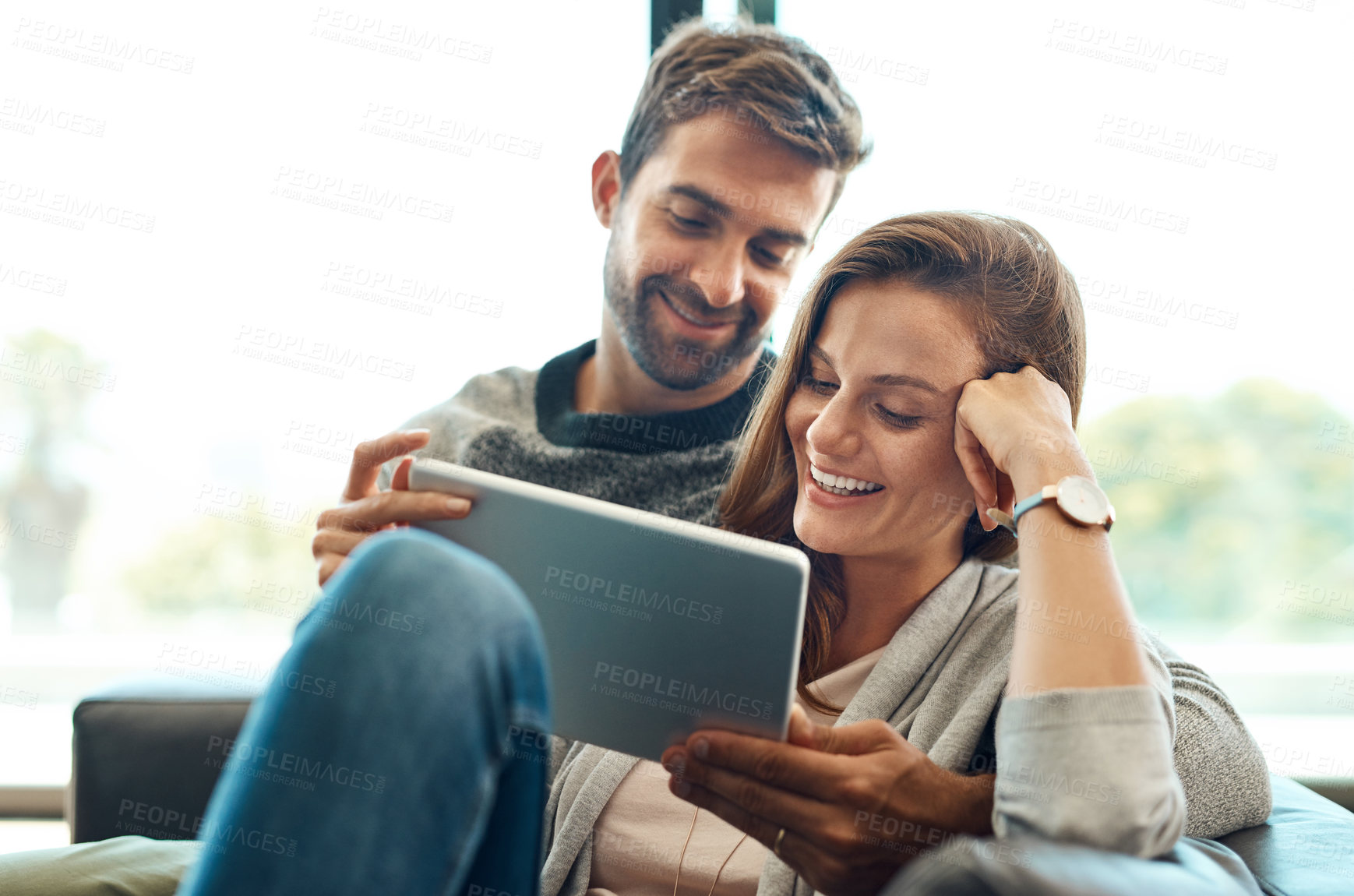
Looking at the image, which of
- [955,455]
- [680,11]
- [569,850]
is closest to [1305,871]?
[955,455]

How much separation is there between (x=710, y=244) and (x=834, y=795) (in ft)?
3.48

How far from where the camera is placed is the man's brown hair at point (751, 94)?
1548 mm

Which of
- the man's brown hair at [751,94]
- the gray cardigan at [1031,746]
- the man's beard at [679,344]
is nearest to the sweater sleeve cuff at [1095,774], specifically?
the gray cardigan at [1031,746]

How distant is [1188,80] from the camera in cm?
197

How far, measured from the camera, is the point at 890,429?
3.53 ft

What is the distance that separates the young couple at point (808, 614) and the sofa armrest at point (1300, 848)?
3 centimetres

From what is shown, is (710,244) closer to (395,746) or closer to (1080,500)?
(1080,500)

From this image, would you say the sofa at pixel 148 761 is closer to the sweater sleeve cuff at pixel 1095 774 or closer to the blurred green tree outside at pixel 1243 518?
the sweater sleeve cuff at pixel 1095 774

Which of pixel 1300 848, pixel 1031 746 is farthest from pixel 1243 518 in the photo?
pixel 1031 746

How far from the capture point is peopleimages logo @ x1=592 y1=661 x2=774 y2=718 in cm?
79

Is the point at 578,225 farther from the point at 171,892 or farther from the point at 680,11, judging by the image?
the point at 171,892

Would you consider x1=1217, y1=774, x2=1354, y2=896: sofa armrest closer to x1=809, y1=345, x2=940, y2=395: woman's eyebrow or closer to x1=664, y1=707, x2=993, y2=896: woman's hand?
x1=664, y1=707, x2=993, y2=896: woman's hand

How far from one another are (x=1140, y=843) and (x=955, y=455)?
0.49 m

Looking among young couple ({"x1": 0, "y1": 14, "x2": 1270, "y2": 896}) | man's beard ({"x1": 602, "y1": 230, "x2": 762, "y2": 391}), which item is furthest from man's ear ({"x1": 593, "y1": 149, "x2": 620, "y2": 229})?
man's beard ({"x1": 602, "y1": 230, "x2": 762, "y2": 391})
